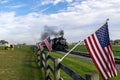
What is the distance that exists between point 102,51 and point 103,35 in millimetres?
457

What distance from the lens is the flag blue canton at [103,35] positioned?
8359mm

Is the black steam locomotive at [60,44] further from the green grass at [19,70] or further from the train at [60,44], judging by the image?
the green grass at [19,70]

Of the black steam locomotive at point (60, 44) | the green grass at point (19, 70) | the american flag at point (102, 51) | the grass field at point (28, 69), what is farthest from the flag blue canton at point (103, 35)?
the black steam locomotive at point (60, 44)

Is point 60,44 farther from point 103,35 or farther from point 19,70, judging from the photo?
point 103,35

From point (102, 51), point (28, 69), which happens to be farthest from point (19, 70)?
point (102, 51)

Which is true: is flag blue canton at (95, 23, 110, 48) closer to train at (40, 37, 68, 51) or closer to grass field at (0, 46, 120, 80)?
grass field at (0, 46, 120, 80)

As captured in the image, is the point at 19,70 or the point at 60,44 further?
the point at 60,44

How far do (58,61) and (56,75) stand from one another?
60 centimetres

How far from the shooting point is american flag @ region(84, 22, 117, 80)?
26.4 feet

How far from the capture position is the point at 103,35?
8.45 m

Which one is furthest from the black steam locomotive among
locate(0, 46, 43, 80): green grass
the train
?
locate(0, 46, 43, 80): green grass

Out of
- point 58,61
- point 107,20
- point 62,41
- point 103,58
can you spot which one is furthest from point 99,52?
point 62,41

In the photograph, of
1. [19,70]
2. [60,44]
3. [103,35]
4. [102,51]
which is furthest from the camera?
[60,44]

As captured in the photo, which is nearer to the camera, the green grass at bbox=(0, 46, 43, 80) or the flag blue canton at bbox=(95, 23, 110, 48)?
the flag blue canton at bbox=(95, 23, 110, 48)
